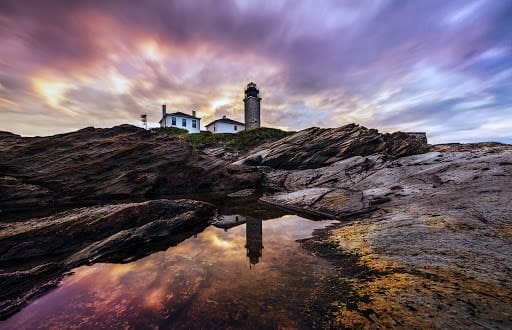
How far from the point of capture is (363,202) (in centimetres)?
1451

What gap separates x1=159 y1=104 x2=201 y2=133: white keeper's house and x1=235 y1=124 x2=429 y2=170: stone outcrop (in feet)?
157

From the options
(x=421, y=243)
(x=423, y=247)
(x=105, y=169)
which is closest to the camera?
(x=423, y=247)

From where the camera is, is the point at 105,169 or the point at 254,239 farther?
the point at 105,169

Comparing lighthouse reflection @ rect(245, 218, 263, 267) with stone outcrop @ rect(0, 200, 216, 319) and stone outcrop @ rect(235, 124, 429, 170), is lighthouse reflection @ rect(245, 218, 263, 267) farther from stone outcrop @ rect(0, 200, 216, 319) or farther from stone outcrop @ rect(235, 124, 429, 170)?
stone outcrop @ rect(235, 124, 429, 170)

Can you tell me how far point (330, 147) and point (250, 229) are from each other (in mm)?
22184

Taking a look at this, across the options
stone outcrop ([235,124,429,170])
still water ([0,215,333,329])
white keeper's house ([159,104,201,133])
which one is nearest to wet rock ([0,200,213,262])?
still water ([0,215,333,329])

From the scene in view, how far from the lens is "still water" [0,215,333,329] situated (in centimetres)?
546

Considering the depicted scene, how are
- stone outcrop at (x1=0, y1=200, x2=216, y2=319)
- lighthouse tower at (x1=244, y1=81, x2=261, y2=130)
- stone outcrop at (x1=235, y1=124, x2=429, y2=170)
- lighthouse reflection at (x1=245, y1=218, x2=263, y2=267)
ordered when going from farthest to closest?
1. lighthouse tower at (x1=244, y1=81, x2=261, y2=130)
2. stone outcrop at (x1=235, y1=124, x2=429, y2=170)
3. lighthouse reflection at (x1=245, y1=218, x2=263, y2=267)
4. stone outcrop at (x1=0, y1=200, x2=216, y2=319)

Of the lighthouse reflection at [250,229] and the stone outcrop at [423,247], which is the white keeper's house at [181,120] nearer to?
the stone outcrop at [423,247]

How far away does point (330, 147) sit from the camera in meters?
31.7

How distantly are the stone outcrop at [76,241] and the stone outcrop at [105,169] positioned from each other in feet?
35.8

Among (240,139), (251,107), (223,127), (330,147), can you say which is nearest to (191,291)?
(330,147)

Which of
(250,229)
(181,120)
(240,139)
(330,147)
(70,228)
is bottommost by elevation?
(250,229)

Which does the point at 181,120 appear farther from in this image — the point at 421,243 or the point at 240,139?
the point at 421,243
